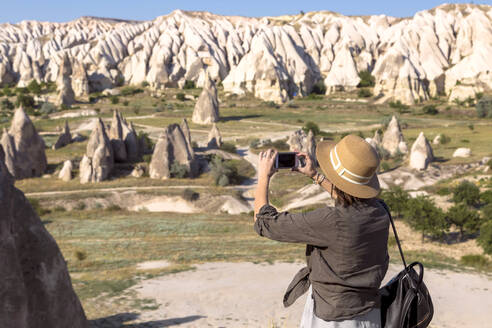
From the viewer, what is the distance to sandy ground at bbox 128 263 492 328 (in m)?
11.6

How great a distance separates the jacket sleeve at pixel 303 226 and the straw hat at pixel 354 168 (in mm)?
252

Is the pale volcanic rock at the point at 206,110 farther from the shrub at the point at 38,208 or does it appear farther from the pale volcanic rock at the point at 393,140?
the shrub at the point at 38,208

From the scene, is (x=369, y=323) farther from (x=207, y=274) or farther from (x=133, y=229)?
(x=133, y=229)

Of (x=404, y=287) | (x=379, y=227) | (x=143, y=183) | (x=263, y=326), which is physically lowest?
(x=143, y=183)

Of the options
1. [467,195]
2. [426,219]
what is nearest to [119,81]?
[467,195]

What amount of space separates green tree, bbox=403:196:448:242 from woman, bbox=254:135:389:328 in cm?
2009

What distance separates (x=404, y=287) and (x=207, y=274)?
12572 mm

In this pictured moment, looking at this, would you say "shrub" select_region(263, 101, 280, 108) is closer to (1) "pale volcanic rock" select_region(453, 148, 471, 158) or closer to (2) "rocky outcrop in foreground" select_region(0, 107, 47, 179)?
(1) "pale volcanic rock" select_region(453, 148, 471, 158)

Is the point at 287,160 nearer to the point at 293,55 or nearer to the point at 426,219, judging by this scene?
the point at 426,219

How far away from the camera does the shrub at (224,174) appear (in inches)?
1438

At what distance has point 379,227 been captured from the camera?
11.9 feet

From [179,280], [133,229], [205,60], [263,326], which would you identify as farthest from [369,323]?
[205,60]

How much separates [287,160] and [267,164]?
0.26 metres

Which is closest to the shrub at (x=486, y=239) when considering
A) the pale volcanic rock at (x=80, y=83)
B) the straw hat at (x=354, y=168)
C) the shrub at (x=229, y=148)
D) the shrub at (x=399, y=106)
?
the straw hat at (x=354, y=168)
